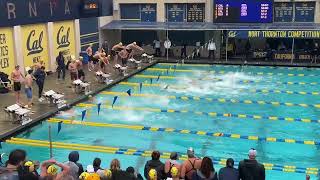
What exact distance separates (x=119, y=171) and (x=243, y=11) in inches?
818

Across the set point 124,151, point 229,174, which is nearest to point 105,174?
point 229,174

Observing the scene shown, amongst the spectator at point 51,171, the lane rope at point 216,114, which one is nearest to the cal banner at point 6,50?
the lane rope at point 216,114

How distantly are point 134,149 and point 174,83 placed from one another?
865 cm

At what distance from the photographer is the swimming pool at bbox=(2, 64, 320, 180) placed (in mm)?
11414

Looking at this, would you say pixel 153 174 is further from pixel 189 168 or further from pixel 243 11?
pixel 243 11

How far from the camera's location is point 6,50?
18328 millimetres

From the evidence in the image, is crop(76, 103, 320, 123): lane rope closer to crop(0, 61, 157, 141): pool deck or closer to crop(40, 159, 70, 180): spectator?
crop(0, 61, 157, 141): pool deck

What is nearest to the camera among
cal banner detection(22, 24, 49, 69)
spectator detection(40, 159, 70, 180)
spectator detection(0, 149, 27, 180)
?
spectator detection(0, 149, 27, 180)

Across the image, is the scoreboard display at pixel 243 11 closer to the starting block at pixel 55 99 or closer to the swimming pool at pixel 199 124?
the swimming pool at pixel 199 124

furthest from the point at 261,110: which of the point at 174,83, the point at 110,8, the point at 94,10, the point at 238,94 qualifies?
the point at 110,8

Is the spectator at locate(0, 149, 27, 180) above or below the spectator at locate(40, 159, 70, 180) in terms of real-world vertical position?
above

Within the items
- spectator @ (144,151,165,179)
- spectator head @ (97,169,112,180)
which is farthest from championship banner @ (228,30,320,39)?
spectator head @ (97,169,112,180)

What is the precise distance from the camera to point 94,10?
25.6m

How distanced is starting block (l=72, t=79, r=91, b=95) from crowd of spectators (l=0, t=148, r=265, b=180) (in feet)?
34.1
